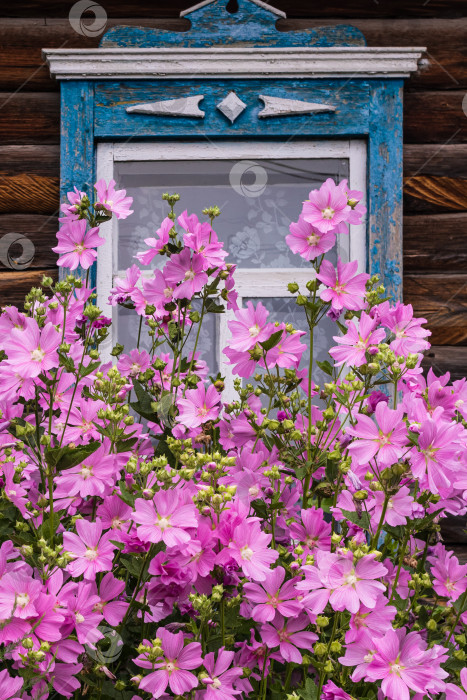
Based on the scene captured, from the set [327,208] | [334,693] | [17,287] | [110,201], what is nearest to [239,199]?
[17,287]

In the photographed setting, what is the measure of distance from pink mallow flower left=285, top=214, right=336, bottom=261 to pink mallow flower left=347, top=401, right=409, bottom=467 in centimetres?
33

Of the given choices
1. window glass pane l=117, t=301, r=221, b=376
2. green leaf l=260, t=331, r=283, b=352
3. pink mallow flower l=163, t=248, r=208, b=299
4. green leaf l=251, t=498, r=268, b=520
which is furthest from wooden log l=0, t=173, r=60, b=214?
green leaf l=251, t=498, r=268, b=520

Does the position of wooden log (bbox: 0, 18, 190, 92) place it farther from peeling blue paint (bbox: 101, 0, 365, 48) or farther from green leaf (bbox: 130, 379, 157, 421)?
green leaf (bbox: 130, 379, 157, 421)

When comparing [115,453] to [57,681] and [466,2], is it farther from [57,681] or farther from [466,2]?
[466,2]

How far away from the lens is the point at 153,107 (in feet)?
Result: 9.00

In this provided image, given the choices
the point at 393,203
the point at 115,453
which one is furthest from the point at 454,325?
the point at 115,453

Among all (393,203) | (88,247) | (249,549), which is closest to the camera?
(249,549)

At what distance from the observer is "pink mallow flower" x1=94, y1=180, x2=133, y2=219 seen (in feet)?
4.54

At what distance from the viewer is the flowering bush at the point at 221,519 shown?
982 millimetres

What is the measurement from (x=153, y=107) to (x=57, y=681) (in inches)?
83.3

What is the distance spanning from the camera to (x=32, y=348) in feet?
3.88

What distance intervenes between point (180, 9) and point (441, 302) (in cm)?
136

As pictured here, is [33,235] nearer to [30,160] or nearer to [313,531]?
[30,160]

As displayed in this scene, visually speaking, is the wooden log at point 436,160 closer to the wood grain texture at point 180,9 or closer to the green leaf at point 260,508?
the wood grain texture at point 180,9
